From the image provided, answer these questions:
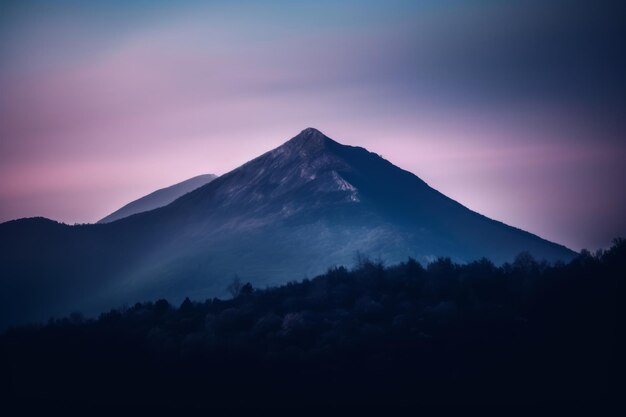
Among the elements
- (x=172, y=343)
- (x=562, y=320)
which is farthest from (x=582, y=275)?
(x=172, y=343)

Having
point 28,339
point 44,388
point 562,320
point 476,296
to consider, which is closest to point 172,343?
point 44,388


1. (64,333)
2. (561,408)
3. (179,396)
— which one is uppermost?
(64,333)

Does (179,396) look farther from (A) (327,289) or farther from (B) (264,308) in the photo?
(A) (327,289)

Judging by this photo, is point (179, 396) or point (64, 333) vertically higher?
point (64, 333)

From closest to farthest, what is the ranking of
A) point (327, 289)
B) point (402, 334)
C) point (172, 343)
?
point (402, 334) → point (172, 343) → point (327, 289)

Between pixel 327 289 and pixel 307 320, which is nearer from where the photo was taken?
pixel 307 320

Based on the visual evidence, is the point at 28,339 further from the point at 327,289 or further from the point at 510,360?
the point at 510,360

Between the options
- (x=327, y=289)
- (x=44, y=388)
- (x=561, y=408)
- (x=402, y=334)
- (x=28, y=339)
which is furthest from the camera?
(x=327, y=289)
